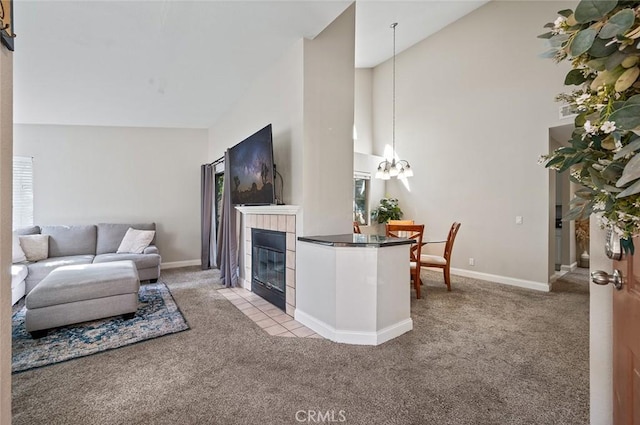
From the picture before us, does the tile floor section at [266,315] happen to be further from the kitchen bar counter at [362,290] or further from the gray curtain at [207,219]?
the gray curtain at [207,219]

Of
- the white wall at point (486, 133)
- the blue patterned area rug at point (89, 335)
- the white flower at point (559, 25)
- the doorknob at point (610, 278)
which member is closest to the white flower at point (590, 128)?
the white flower at point (559, 25)

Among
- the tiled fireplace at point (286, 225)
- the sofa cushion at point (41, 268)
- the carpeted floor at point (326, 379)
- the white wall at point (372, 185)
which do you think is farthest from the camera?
the white wall at point (372, 185)

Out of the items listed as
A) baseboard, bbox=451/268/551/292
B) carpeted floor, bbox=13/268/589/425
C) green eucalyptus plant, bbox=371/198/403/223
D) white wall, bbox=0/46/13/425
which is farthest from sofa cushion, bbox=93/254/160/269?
baseboard, bbox=451/268/551/292

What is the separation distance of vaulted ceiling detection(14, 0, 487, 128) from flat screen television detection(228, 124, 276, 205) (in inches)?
35.9

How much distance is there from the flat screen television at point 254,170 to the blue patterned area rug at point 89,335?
1491 mm

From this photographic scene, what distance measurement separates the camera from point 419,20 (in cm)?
491

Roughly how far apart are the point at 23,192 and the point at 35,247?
47.3 inches

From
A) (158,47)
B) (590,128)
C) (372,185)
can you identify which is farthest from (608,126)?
(372,185)

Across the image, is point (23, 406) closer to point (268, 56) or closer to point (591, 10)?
point (591, 10)

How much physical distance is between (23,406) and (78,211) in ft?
14.7

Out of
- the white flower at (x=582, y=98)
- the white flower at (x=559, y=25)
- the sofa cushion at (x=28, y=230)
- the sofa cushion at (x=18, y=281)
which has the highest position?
the white flower at (x=559, y=25)

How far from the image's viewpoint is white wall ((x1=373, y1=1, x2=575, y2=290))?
4137mm

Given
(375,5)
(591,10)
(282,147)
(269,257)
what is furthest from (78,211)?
(591,10)

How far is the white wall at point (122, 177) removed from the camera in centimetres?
498
